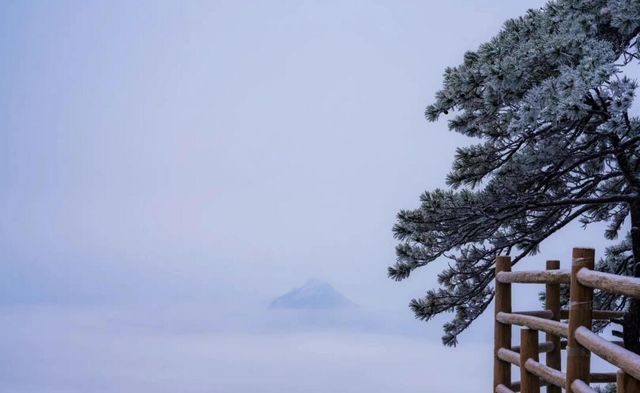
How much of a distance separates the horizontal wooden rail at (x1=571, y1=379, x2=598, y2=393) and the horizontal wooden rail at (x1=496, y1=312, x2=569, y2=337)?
429 millimetres

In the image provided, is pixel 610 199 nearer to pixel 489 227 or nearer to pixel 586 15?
pixel 489 227

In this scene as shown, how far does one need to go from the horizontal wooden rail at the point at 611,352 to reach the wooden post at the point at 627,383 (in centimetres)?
6

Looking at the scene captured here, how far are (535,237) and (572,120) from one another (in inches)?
88.6

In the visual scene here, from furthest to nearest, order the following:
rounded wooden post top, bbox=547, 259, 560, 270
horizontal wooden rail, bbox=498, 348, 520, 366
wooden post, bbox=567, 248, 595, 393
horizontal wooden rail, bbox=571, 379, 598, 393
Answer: rounded wooden post top, bbox=547, 259, 560, 270 < horizontal wooden rail, bbox=498, 348, 520, 366 < wooden post, bbox=567, 248, 595, 393 < horizontal wooden rail, bbox=571, 379, 598, 393

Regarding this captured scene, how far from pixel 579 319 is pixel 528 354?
1.47 meters

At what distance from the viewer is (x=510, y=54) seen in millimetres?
8492

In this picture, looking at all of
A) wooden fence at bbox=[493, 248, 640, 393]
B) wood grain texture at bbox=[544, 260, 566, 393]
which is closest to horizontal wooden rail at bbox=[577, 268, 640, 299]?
wooden fence at bbox=[493, 248, 640, 393]

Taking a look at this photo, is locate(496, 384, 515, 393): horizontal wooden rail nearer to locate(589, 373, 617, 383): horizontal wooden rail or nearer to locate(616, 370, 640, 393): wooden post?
locate(589, 373, 617, 383): horizontal wooden rail

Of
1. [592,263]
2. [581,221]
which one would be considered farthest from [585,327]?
[581,221]

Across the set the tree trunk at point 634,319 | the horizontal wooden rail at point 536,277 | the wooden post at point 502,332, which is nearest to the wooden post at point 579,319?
the horizontal wooden rail at point 536,277

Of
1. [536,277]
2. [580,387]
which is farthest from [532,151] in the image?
[580,387]

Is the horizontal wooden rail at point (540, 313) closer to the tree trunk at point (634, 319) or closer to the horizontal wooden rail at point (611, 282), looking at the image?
the horizontal wooden rail at point (611, 282)

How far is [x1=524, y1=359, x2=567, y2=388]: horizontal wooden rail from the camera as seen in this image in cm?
599

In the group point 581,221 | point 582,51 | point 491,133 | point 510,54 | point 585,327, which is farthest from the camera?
point 581,221
